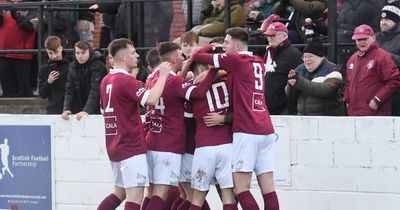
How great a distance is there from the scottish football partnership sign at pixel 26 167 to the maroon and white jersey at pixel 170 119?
1986 mm

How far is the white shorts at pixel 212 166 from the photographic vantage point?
401 inches

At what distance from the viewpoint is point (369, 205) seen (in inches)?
412

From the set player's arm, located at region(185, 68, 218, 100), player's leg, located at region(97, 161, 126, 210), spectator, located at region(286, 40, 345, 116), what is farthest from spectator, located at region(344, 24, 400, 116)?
player's leg, located at region(97, 161, 126, 210)

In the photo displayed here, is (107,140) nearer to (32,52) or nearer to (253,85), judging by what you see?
(253,85)

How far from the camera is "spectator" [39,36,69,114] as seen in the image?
1337 cm

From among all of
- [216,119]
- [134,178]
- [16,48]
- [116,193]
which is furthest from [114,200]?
[16,48]

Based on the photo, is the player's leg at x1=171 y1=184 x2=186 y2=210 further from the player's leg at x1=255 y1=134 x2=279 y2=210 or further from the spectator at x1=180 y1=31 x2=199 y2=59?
the spectator at x1=180 y1=31 x2=199 y2=59

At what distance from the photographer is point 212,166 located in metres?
Answer: 10.2

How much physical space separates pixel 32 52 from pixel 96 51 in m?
1.19

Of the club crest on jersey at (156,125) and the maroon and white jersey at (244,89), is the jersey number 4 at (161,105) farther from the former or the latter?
the maroon and white jersey at (244,89)

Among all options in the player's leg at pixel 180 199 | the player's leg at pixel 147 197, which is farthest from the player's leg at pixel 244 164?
the player's leg at pixel 147 197

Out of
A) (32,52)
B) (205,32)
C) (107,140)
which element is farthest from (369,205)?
(32,52)

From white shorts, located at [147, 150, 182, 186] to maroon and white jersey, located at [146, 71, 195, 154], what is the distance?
0.15 feet

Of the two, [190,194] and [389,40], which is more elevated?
[389,40]
